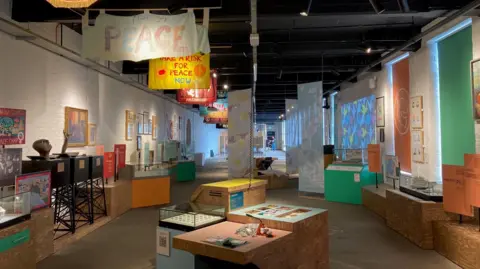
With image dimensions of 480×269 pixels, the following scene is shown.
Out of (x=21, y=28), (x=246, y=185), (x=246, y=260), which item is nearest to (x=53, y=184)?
(x=21, y=28)

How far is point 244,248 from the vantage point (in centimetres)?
259

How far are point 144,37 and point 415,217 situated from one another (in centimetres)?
468

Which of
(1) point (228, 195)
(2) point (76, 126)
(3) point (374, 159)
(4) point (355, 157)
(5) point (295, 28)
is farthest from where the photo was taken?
(4) point (355, 157)

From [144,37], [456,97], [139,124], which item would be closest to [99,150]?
[139,124]

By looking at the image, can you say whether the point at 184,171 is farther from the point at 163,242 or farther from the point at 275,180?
the point at 163,242

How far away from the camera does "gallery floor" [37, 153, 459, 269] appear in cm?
433

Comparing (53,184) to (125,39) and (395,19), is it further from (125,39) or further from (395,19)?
(395,19)

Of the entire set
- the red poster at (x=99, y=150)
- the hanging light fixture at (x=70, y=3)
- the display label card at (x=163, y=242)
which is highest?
the hanging light fixture at (x=70, y=3)

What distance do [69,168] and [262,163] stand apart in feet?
31.2

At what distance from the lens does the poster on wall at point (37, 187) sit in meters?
4.20

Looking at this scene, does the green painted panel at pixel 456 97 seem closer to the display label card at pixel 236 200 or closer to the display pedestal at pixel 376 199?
the display pedestal at pixel 376 199

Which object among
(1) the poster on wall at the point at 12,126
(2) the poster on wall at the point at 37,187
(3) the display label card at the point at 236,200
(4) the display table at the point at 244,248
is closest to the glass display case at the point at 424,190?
(3) the display label card at the point at 236,200

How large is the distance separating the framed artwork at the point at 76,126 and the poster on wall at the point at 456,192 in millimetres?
6489

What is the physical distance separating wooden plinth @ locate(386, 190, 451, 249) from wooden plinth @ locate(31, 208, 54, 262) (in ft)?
17.5
